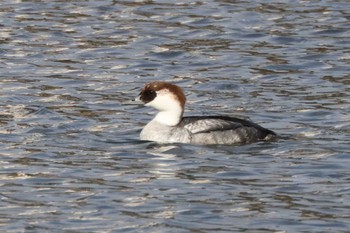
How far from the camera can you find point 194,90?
21125 mm

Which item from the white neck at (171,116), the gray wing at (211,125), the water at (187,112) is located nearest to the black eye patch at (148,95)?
the white neck at (171,116)

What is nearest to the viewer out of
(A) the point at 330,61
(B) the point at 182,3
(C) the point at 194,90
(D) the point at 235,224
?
(D) the point at 235,224

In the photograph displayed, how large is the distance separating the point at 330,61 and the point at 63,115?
530cm

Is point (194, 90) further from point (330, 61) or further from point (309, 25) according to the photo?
point (309, 25)

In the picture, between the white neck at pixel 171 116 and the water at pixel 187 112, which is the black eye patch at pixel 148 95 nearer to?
the white neck at pixel 171 116

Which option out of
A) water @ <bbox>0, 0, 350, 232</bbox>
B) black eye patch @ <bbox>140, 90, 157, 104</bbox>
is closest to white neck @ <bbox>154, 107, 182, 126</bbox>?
black eye patch @ <bbox>140, 90, 157, 104</bbox>

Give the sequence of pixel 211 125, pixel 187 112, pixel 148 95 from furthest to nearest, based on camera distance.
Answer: pixel 187 112
pixel 148 95
pixel 211 125

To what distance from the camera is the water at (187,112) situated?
13992 mm

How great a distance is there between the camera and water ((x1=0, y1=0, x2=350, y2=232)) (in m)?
14.0

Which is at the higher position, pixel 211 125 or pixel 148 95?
pixel 148 95

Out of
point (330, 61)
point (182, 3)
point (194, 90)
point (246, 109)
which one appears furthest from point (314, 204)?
point (182, 3)

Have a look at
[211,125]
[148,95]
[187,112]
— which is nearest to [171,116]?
[148,95]

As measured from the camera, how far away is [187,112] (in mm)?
20125

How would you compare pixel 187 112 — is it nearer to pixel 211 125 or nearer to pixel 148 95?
pixel 148 95
